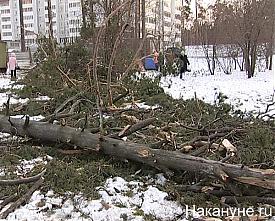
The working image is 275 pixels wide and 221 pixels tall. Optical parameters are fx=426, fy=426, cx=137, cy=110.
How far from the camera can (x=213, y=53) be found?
18.6 metres

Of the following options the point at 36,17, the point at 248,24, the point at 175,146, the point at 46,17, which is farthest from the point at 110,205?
the point at 36,17

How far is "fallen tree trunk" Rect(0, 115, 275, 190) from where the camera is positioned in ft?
14.0

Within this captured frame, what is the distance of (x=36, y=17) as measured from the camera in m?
60.0

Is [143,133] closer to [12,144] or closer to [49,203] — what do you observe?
[12,144]

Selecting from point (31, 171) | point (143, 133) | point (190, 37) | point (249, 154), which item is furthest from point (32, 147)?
point (190, 37)

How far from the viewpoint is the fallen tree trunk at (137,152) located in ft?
14.0

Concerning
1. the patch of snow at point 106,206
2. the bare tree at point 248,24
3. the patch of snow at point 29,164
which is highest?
the bare tree at point 248,24

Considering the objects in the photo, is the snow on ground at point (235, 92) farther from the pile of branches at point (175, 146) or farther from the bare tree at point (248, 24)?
the bare tree at point (248, 24)

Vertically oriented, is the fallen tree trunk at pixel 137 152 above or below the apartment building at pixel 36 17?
below

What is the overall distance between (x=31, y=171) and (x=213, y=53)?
14.6 m

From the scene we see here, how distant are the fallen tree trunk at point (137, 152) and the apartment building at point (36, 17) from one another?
36.1 meters

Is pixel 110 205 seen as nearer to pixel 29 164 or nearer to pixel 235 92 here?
pixel 29 164

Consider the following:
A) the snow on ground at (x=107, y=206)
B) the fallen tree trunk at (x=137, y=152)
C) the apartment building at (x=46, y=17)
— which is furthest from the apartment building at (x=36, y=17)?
the snow on ground at (x=107, y=206)

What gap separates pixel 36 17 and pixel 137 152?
5833 cm
